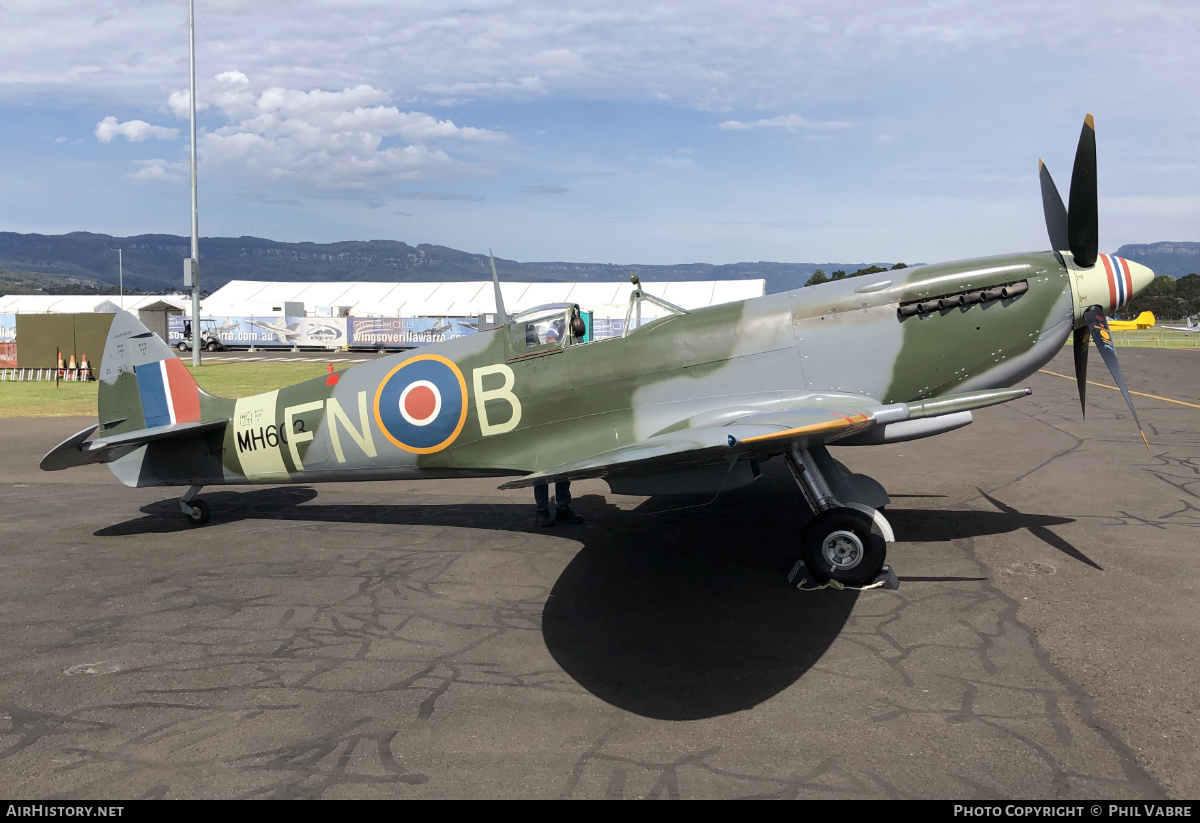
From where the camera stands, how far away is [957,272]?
714 cm

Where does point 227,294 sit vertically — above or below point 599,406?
above

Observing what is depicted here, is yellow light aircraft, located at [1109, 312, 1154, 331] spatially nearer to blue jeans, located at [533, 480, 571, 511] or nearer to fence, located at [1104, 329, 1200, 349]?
fence, located at [1104, 329, 1200, 349]

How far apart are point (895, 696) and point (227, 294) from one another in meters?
79.5

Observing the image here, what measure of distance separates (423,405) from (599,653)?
363cm

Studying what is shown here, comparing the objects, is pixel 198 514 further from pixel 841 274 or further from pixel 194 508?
pixel 841 274

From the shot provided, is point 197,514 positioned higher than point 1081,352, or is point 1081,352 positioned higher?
point 1081,352

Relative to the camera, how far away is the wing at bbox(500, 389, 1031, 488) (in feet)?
17.7

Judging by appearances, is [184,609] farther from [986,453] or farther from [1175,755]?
[986,453]

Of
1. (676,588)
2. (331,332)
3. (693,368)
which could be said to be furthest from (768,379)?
(331,332)

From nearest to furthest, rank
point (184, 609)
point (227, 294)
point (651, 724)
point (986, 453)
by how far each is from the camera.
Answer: point (651, 724)
point (184, 609)
point (986, 453)
point (227, 294)

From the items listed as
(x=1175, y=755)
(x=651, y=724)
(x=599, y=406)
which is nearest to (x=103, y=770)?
(x=651, y=724)

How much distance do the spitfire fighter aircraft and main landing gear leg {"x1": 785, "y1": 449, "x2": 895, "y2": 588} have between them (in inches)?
0.5

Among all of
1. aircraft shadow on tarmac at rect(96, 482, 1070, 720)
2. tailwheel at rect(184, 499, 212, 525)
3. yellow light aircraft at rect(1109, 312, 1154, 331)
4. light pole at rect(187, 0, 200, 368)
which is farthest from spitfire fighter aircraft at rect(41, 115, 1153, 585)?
yellow light aircraft at rect(1109, 312, 1154, 331)

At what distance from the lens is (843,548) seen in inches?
256
